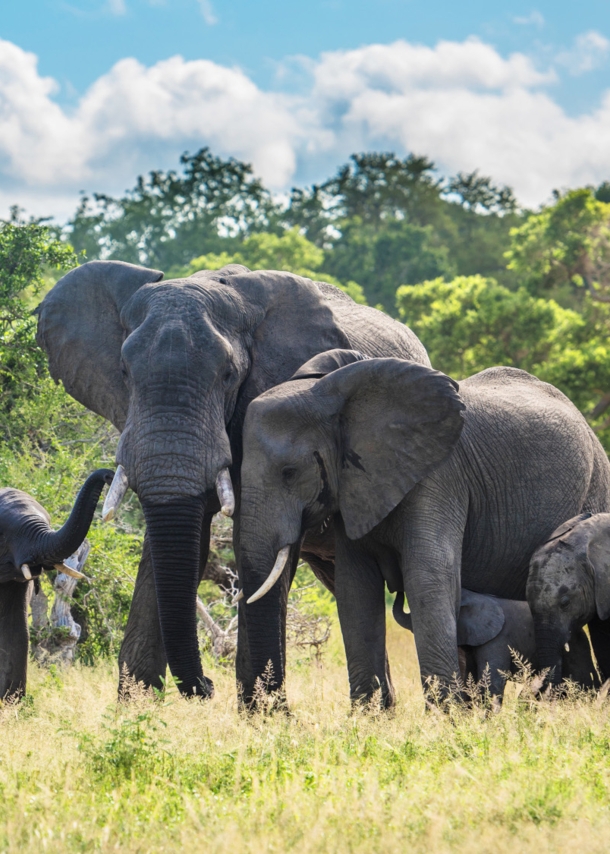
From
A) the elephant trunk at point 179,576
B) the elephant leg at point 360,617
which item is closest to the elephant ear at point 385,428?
the elephant leg at point 360,617

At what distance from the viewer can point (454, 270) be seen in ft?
155

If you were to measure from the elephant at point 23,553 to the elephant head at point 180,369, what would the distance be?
0.58 m

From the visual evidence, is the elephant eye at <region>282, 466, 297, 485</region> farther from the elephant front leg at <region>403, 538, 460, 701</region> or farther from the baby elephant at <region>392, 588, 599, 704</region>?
the baby elephant at <region>392, 588, 599, 704</region>

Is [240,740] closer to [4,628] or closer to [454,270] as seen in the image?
[4,628]

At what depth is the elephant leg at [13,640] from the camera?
7.71 metres

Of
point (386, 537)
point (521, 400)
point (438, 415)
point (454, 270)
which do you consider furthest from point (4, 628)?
point (454, 270)

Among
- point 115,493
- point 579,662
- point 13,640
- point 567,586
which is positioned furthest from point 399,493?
point 13,640

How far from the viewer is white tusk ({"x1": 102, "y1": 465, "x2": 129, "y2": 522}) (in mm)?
6641

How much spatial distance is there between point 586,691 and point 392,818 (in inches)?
135

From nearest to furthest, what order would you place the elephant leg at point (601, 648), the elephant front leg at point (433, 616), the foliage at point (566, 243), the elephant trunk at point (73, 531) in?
1. the elephant front leg at point (433, 616)
2. the elephant trunk at point (73, 531)
3. the elephant leg at point (601, 648)
4. the foliage at point (566, 243)

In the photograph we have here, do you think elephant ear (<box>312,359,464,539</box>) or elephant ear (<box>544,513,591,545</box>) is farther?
elephant ear (<box>544,513,591,545</box>)

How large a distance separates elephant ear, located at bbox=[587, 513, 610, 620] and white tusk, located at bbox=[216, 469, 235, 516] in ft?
7.41

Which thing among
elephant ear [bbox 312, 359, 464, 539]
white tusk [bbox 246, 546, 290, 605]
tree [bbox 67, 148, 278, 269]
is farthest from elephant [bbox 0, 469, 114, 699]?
tree [bbox 67, 148, 278, 269]

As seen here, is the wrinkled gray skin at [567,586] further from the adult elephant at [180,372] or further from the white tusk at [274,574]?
the white tusk at [274,574]
